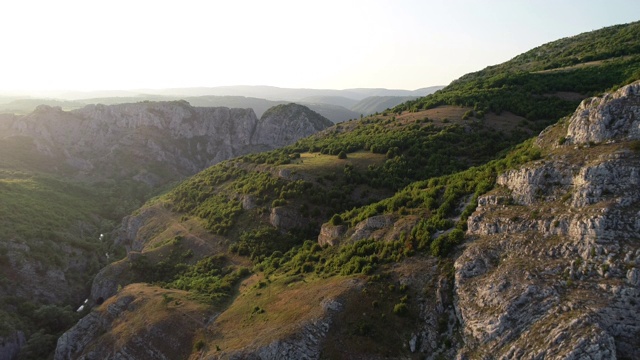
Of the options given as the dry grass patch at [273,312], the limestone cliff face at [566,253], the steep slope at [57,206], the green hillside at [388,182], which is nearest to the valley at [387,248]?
the limestone cliff face at [566,253]

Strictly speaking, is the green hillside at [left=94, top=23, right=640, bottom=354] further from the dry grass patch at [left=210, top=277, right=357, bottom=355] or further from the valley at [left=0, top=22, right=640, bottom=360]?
the dry grass patch at [left=210, top=277, right=357, bottom=355]

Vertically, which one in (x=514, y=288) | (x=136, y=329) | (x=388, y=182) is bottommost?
(x=136, y=329)

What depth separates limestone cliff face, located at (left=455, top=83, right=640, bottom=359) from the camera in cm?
2853

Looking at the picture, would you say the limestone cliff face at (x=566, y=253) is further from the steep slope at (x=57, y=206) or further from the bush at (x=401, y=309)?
the steep slope at (x=57, y=206)

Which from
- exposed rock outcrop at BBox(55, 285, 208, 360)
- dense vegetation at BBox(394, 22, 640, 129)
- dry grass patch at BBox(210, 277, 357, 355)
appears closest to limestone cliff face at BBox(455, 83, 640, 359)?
dry grass patch at BBox(210, 277, 357, 355)

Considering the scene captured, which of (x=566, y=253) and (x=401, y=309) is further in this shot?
(x=401, y=309)

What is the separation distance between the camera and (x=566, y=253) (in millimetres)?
33688

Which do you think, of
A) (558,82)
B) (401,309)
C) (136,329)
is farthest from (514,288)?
(558,82)

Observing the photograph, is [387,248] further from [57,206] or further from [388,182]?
[57,206]

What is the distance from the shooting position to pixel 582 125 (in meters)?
41.5

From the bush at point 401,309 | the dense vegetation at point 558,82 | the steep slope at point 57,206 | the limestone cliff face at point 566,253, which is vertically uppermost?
the dense vegetation at point 558,82

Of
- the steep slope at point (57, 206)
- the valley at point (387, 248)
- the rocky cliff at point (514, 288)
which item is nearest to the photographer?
the rocky cliff at point (514, 288)

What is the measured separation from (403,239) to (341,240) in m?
11.8

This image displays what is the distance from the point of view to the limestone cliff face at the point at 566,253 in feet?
93.6
